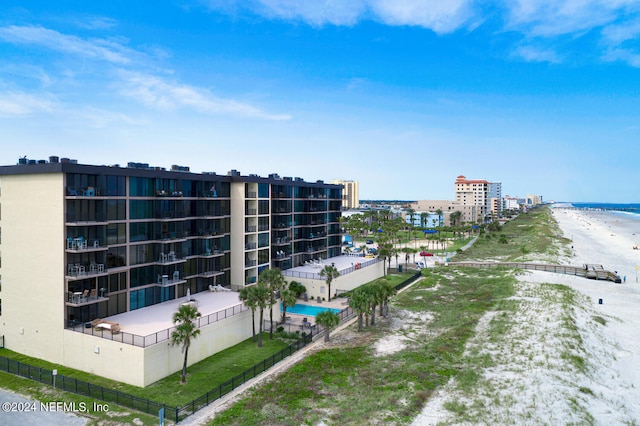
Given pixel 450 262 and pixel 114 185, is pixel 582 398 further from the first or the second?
pixel 450 262

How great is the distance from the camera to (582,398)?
32.3 m

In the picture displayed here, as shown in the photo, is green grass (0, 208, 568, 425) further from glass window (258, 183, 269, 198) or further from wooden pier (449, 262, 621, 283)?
wooden pier (449, 262, 621, 283)

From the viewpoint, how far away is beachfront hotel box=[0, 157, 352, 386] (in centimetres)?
3562

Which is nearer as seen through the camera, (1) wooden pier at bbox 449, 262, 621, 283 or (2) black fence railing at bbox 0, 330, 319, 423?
(2) black fence railing at bbox 0, 330, 319, 423

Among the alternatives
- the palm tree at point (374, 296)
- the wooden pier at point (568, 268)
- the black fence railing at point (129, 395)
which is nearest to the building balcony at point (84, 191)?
the black fence railing at point (129, 395)

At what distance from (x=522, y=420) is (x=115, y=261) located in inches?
1474

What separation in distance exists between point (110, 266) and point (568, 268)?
8500 cm

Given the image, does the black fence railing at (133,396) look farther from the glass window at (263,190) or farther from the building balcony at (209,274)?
the glass window at (263,190)

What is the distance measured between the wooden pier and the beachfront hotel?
64.1 m

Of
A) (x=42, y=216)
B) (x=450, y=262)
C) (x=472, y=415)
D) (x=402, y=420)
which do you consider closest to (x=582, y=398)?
(x=472, y=415)

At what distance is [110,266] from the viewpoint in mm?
40375

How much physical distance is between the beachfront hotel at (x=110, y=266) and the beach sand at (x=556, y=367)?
882 inches

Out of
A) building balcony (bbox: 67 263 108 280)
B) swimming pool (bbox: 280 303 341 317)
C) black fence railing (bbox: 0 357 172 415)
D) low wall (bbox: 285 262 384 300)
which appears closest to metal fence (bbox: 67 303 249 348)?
black fence railing (bbox: 0 357 172 415)

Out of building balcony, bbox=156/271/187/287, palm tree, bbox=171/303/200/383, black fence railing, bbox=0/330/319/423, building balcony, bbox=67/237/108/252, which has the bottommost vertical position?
black fence railing, bbox=0/330/319/423
